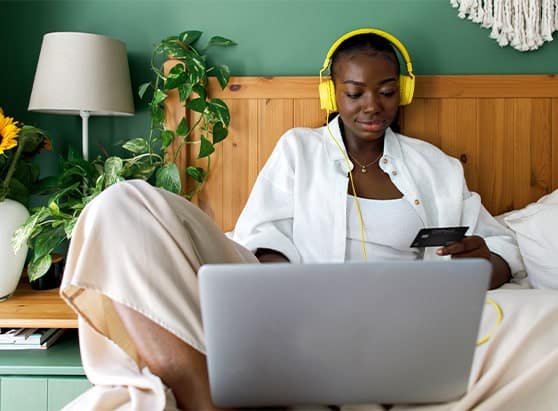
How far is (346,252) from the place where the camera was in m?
1.45

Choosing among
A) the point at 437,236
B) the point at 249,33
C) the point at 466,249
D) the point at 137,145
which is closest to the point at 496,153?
the point at 466,249

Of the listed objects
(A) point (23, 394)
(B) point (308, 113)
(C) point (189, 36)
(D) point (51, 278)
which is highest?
(C) point (189, 36)

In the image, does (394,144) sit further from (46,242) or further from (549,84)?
(46,242)

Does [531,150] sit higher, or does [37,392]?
[531,150]

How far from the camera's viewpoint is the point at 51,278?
159 cm

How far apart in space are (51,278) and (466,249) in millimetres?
1191

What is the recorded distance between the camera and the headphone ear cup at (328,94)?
159 centimetres

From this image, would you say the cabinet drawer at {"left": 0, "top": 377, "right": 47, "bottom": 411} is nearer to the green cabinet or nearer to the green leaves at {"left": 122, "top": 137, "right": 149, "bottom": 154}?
the green cabinet

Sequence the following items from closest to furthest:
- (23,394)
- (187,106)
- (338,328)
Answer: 1. (338,328)
2. (23,394)
3. (187,106)

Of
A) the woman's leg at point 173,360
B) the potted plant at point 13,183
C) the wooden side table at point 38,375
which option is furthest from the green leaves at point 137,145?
the woman's leg at point 173,360

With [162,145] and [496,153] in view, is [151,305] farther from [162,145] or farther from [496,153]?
[496,153]

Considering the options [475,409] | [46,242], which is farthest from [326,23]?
[475,409]

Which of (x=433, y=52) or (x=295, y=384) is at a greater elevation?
(x=433, y=52)

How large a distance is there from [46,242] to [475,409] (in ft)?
3.95
